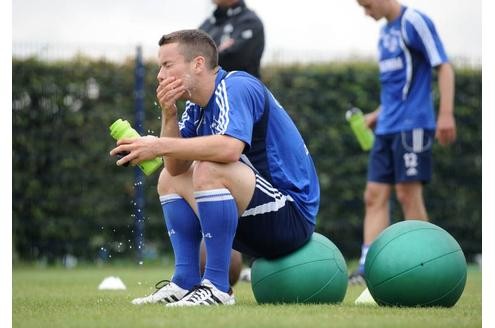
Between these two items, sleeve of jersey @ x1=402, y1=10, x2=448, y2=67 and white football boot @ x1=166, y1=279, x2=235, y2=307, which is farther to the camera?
sleeve of jersey @ x1=402, y1=10, x2=448, y2=67

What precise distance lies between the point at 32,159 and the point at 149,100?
1.44m

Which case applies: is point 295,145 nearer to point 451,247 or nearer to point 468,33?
point 451,247

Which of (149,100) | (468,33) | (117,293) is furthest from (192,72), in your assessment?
(149,100)

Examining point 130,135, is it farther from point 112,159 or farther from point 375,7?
point 112,159

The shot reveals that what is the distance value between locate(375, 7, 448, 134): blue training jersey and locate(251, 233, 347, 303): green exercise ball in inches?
114

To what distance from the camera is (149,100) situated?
1151 centimetres

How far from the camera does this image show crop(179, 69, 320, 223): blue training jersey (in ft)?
17.1

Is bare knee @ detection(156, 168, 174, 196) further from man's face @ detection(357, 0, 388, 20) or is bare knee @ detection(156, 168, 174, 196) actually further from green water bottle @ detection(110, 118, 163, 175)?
man's face @ detection(357, 0, 388, 20)

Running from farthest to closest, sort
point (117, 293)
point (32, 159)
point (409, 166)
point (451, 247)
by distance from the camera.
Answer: point (32, 159)
point (409, 166)
point (117, 293)
point (451, 247)

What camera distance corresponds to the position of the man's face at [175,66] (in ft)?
17.3

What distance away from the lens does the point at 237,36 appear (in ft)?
26.1

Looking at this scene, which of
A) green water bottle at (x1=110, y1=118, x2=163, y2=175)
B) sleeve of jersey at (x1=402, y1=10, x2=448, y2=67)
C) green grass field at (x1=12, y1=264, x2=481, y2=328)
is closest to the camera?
green grass field at (x1=12, y1=264, x2=481, y2=328)

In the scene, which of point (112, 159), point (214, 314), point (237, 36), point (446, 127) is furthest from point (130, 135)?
point (112, 159)

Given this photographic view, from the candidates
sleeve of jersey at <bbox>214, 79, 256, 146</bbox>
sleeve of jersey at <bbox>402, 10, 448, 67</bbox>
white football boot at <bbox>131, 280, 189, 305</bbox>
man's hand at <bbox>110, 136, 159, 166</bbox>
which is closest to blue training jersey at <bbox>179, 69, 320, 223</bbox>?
sleeve of jersey at <bbox>214, 79, 256, 146</bbox>
